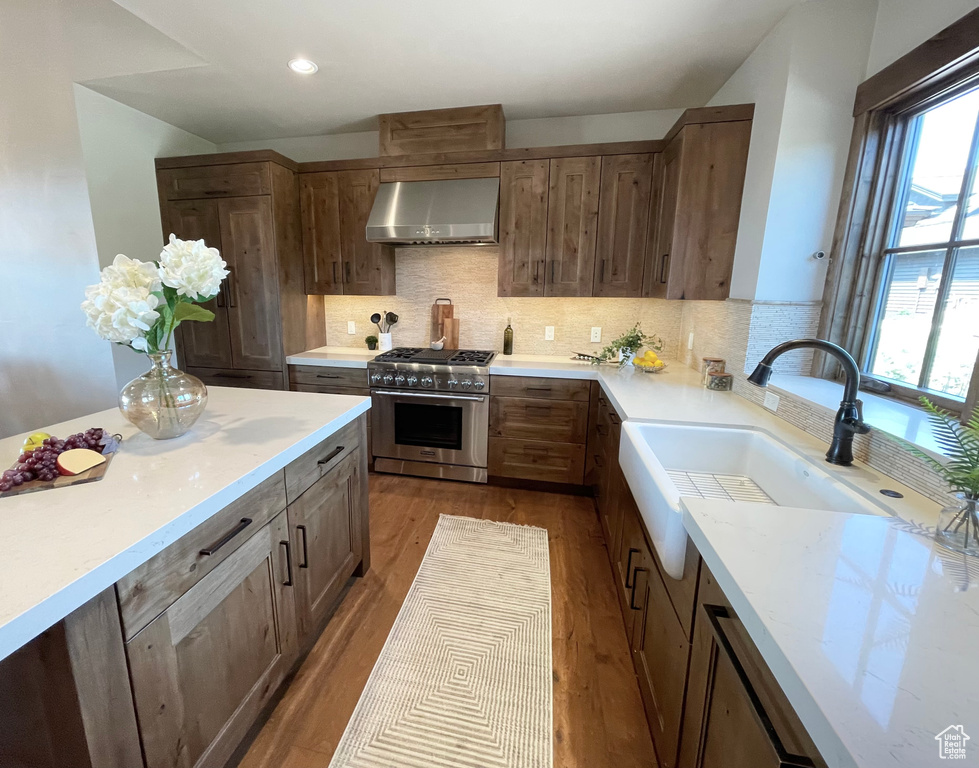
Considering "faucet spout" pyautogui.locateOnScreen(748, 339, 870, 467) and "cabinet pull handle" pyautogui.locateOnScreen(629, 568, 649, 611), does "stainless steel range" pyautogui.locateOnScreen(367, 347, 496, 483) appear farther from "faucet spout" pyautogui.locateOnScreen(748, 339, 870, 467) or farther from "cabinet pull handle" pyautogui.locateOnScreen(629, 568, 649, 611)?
"faucet spout" pyautogui.locateOnScreen(748, 339, 870, 467)

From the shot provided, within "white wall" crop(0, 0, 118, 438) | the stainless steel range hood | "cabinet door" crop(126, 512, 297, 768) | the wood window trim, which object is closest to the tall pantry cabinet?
"white wall" crop(0, 0, 118, 438)

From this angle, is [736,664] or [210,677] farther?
[210,677]

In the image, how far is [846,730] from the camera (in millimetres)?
459

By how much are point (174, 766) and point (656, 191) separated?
10.4 ft

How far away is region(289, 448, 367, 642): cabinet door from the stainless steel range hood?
1600 mm

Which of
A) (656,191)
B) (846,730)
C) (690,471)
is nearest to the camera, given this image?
(846,730)

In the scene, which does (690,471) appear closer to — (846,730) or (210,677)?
(846,730)

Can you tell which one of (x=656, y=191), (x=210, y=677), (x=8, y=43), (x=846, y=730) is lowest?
(x=210, y=677)

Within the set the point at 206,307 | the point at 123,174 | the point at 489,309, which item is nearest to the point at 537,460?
the point at 489,309

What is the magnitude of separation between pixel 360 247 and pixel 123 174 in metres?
1.60

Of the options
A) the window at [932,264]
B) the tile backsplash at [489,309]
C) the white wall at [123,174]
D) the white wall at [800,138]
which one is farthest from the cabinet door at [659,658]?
the white wall at [123,174]

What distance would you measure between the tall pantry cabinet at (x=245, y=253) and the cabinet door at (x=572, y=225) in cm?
187

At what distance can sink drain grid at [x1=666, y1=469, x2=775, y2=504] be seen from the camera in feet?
4.64

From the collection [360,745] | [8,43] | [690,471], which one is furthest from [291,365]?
[690,471]
